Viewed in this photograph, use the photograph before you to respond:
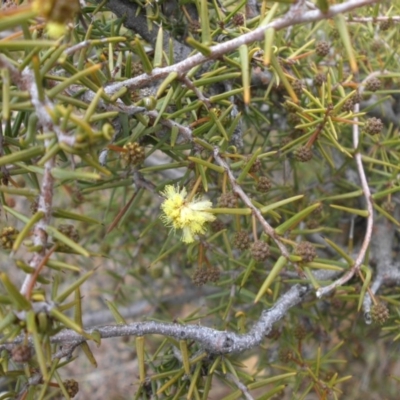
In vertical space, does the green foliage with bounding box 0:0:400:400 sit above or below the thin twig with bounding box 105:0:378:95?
below

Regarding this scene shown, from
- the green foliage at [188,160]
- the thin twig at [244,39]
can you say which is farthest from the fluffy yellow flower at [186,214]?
the thin twig at [244,39]

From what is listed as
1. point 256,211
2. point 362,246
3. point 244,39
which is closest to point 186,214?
point 256,211

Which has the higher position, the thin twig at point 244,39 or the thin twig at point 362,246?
the thin twig at point 244,39

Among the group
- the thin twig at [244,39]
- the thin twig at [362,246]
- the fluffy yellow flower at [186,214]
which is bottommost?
the thin twig at [362,246]

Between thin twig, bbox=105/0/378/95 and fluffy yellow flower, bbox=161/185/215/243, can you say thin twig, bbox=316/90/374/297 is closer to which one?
fluffy yellow flower, bbox=161/185/215/243

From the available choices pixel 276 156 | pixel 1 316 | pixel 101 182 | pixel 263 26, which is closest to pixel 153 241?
pixel 276 156

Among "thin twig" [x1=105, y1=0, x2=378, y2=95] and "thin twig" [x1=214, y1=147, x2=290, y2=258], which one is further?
"thin twig" [x1=214, y1=147, x2=290, y2=258]

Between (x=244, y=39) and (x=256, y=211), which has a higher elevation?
(x=244, y=39)

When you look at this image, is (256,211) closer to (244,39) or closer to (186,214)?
(186,214)

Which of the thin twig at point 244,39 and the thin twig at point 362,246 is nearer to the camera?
the thin twig at point 244,39

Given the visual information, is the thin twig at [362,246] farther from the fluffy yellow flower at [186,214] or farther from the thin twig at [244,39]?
the thin twig at [244,39]

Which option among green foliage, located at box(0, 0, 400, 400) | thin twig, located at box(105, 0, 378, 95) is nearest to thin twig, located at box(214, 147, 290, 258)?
green foliage, located at box(0, 0, 400, 400)
